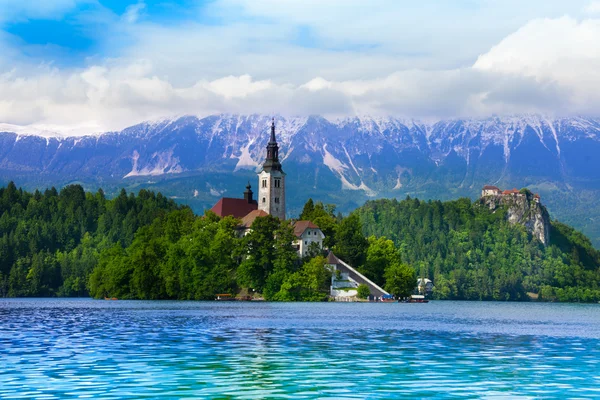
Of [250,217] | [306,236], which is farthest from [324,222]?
[250,217]

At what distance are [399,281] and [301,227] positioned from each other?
68.8 ft

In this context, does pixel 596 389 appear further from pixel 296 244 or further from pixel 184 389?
pixel 296 244

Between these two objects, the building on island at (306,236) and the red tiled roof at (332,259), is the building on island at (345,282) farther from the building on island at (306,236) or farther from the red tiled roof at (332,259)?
the building on island at (306,236)

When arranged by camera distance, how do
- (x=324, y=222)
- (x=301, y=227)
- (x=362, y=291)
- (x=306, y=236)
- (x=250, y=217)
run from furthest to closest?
(x=250, y=217)
(x=324, y=222)
(x=301, y=227)
(x=306, y=236)
(x=362, y=291)

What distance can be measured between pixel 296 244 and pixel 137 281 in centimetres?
3183

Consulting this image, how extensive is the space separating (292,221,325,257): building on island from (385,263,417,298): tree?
14.1 meters

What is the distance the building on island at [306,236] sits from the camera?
171625mm

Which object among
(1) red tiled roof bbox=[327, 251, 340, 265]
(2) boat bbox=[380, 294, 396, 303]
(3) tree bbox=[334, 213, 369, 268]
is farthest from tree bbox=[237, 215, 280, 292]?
(2) boat bbox=[380, 294, 396, 303]

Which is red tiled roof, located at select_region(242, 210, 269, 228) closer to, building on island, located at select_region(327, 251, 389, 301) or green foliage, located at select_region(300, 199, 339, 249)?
green foliage, located at select_region(300, 199, 339, 249)

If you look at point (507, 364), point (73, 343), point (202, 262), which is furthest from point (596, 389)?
point (202, 262)

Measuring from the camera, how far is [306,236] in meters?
173

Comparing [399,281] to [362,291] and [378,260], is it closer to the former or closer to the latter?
[378,260]

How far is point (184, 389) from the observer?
3384 cm

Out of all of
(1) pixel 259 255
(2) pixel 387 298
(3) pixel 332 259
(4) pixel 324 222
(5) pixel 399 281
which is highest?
(4) pixel 324 222
